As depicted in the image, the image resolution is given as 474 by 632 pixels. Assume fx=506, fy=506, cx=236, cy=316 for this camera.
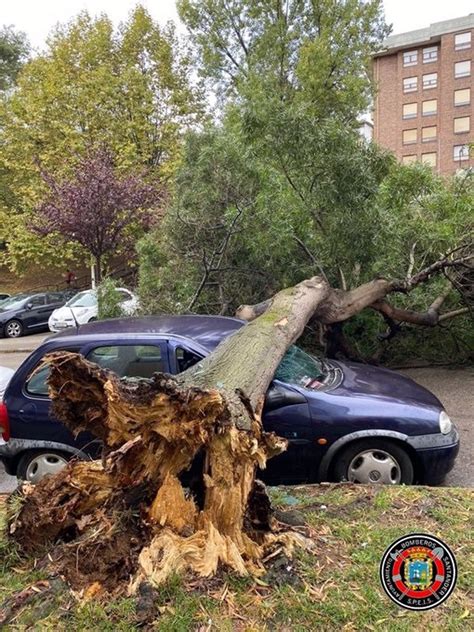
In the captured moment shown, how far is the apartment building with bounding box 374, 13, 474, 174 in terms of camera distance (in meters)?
44.7

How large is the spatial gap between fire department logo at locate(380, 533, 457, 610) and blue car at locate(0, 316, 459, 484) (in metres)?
1.67

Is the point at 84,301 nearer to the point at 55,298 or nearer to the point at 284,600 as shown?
the point at 55,298

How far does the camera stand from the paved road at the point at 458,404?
462 centimetres

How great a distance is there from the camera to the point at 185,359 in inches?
172

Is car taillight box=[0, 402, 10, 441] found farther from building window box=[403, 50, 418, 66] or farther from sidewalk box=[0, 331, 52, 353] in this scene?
building window box=[403, 50, 418, 66]

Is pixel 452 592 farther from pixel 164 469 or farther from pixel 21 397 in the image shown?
pixel 21 397

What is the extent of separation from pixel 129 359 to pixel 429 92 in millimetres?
50937

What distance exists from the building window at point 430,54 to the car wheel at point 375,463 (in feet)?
170

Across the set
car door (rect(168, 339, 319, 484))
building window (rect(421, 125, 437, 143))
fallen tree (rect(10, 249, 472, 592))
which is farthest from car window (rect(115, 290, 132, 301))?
building window (rect(421, 125, 437, 143))

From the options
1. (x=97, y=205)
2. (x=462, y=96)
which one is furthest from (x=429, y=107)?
(x=97, y=205)

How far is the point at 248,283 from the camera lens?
8.44 metres

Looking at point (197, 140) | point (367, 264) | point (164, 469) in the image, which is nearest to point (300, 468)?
point (164, 469)

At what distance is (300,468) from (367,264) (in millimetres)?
4141

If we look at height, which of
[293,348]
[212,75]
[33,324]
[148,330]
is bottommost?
[33,324]
